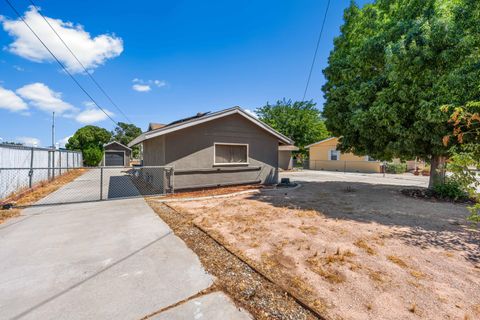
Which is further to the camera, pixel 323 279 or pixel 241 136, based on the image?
pixel 241 136

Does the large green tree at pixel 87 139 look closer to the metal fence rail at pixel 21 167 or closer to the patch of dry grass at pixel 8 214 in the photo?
the metal fence rail at pixel 21 167

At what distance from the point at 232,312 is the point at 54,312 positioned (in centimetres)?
188

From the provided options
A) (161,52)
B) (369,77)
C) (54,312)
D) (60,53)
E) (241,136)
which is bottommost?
(54,312)

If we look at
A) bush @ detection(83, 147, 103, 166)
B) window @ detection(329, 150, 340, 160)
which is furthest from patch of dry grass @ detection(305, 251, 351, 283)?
bush @ detection(83, 147, 103, 166)

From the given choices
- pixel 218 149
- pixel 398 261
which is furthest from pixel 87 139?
pixel 398 261

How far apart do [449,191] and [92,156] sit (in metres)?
33.6

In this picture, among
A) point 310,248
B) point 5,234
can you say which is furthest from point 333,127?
point 5,234

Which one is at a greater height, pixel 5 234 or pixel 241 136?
pixel 241 136

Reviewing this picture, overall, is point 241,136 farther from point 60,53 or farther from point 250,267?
point 60,53

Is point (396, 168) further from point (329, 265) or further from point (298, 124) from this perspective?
point (329, 265)

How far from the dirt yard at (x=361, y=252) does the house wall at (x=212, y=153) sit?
2259mm

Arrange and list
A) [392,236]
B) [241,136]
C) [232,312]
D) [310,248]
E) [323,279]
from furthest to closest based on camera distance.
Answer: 1. [241,136]
2. [392,236]
3. [310,248]
4. [323,279]
5. [232,312]

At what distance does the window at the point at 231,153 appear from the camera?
965 cm

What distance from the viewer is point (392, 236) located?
4312 mm
